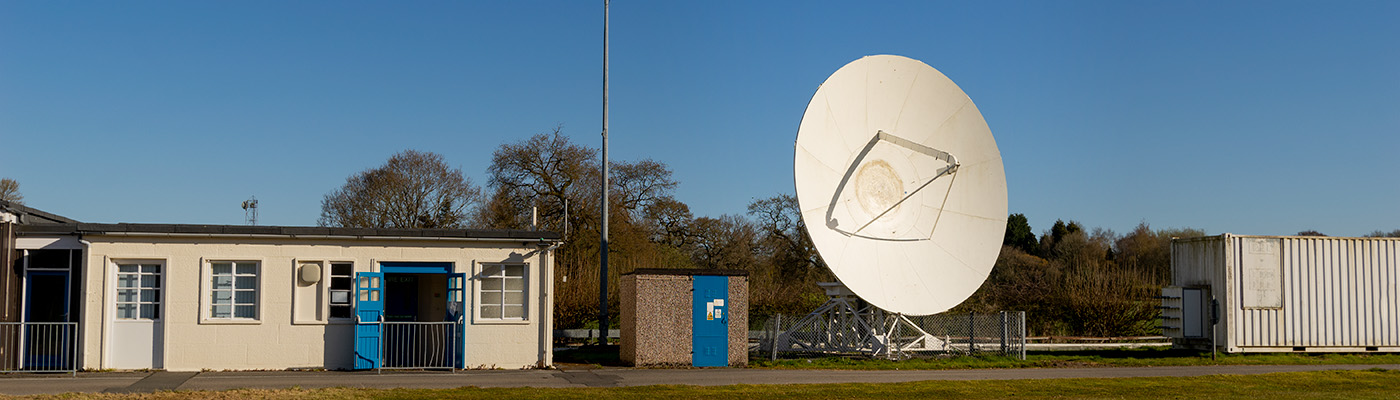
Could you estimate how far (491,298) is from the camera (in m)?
20.1

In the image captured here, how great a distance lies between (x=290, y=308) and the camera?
19.2 meters

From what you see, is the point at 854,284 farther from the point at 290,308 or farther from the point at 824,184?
the point at 290,308

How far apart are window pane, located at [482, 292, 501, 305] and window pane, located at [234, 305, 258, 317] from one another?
4021 millimetres

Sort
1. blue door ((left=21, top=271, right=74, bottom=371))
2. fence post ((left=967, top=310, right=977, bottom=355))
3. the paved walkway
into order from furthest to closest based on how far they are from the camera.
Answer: fence post ((left=967, top=310, right=977, bottom=355)), blue door ((left=21, top=271, right=74, bottom=371)), the paved walkway

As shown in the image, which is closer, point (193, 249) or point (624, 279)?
point (193, 249)

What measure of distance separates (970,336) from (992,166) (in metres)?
3.77

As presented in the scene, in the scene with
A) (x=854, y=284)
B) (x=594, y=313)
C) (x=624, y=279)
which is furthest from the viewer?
(x=594, y=313)

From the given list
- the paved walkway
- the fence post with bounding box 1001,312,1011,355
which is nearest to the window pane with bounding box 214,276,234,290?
the paved walkway

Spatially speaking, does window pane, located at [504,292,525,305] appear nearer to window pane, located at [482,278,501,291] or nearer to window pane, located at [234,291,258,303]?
window pane, located at [482,278,501,291]

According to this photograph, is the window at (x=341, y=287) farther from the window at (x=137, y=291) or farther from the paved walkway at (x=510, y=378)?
the window at (x=137, y=291)

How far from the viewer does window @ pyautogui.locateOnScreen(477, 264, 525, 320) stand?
20016mm

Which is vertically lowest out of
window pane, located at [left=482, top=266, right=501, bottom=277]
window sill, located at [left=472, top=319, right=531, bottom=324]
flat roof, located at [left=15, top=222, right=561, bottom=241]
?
window sill, located at [left=472, top=319, right=531, bottom=324]

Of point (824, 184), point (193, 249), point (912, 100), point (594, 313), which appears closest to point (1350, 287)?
point (912, 100)

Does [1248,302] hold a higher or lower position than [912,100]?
lower
